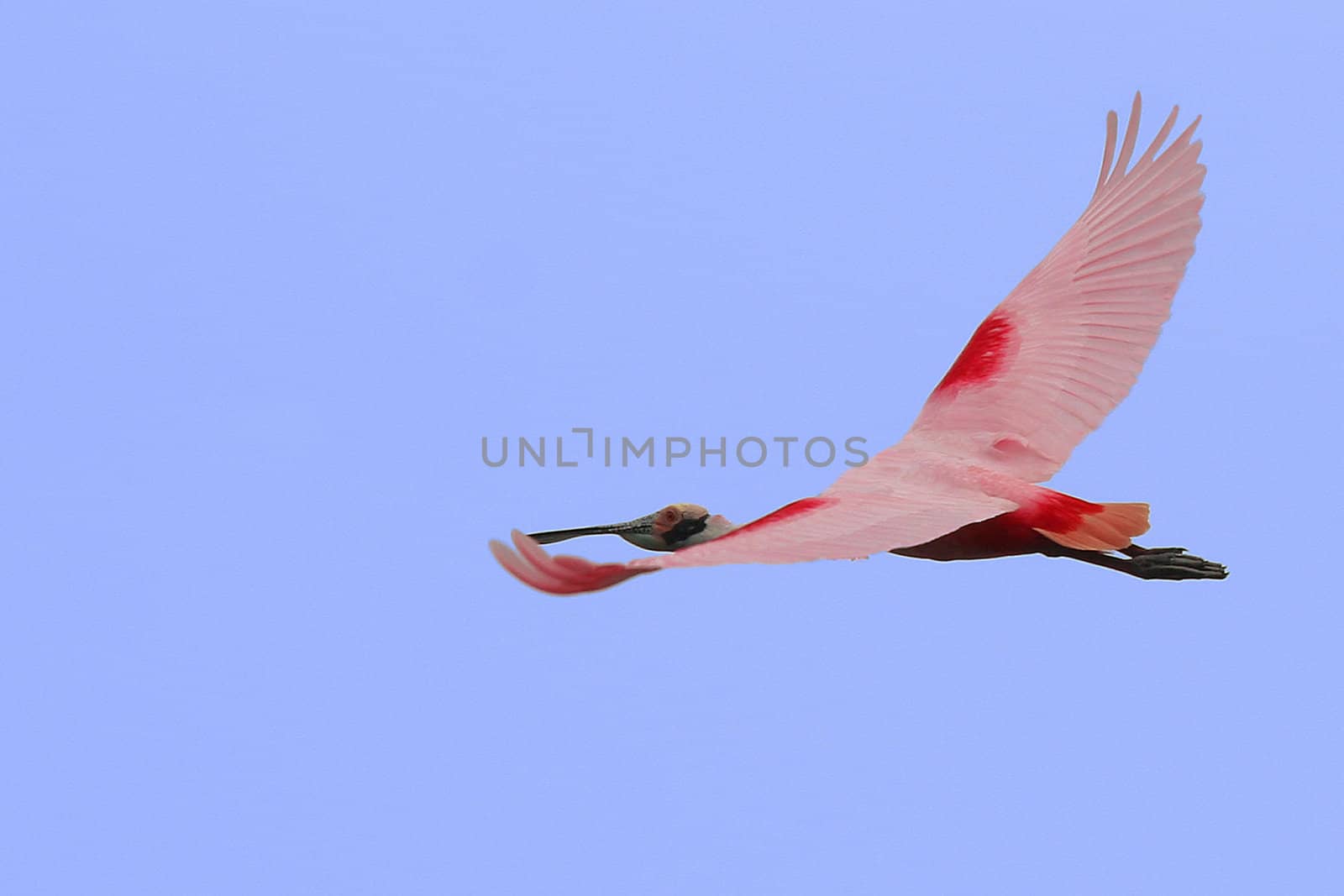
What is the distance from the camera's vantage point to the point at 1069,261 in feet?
18.6

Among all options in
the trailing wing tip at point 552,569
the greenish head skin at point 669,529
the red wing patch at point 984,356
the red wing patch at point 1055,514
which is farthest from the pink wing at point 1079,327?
the trailing wing tip at point 552,569

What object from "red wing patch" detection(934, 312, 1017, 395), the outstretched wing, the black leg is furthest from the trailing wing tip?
"red wing patch" detection(934, 312, 1017, 395)

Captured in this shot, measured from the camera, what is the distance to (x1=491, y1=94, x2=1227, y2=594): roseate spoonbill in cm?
433

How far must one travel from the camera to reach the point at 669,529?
17.3ft

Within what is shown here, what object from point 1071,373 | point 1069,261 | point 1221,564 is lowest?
point 1221,564

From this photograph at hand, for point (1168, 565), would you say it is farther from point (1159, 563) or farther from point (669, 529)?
point (669, 529)

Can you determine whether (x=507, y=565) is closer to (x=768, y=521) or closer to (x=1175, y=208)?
(x=768, y=521)

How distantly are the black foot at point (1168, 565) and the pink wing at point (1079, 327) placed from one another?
358mm

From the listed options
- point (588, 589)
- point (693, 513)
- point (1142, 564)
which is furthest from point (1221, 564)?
point (588, 589)

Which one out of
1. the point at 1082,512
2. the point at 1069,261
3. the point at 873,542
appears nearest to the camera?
the point at 873,542

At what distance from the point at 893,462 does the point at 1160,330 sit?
1057mm

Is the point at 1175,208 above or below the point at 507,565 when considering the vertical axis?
above

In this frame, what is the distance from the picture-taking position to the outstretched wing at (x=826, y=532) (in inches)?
149

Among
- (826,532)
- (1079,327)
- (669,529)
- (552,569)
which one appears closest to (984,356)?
(1079,327)
